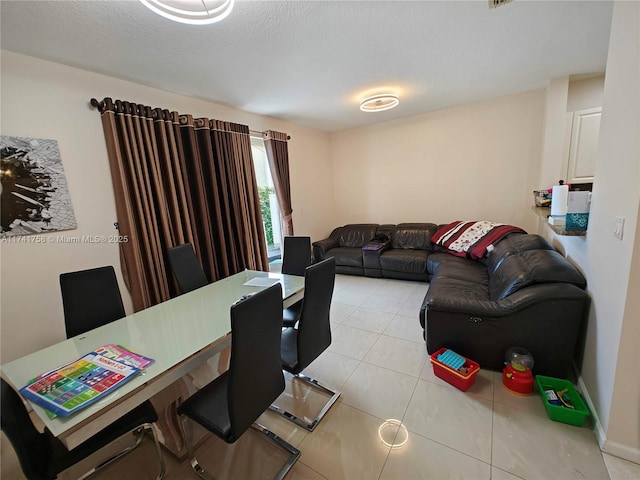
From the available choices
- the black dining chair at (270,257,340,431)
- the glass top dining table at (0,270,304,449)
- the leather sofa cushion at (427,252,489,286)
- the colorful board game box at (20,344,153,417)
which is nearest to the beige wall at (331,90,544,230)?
the leather sofa cushion at (427,252,489,286)

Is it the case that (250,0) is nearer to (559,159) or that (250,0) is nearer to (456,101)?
(456,101)

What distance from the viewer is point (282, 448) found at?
1526 millimetres

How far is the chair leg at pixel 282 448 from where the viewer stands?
1376 mm

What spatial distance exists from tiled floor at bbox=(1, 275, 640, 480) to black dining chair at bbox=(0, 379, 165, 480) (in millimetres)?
414

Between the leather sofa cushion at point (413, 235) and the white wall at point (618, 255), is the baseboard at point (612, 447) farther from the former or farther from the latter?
the leather sofa cushion at point (413, 235)

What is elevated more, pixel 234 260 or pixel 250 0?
pixel 250 0

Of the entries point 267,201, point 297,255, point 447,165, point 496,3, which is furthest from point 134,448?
point 447,165

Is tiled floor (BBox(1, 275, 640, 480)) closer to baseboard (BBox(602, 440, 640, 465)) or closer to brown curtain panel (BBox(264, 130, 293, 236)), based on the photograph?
baseboard (BBox(602, 440, 640, 465))

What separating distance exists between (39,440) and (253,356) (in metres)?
0.95

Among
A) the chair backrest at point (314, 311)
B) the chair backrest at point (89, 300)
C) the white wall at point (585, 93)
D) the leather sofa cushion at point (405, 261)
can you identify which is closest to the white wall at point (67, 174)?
the chair backrest at point (89, 300)

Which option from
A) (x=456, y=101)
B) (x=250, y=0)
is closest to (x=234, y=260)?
(x=250, y=0)

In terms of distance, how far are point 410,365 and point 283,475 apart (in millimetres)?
1251

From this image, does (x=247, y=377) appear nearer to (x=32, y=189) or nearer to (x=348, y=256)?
(x=32, y=189)

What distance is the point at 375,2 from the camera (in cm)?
169
